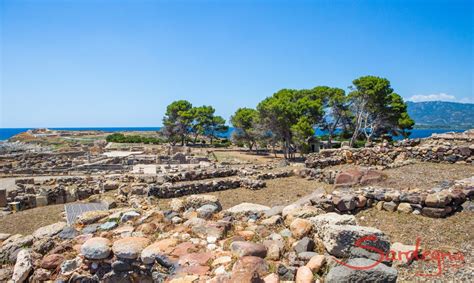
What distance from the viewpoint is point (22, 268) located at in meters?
4.77

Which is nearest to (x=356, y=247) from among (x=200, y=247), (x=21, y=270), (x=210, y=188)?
(x=200, y=247)

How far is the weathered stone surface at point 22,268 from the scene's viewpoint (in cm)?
468

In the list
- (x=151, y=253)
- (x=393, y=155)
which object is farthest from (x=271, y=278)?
(x=393, y=155)

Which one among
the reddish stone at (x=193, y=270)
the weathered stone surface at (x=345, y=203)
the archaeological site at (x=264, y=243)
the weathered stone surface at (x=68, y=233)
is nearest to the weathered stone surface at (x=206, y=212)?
the archaeological site at (x=264, y=243)

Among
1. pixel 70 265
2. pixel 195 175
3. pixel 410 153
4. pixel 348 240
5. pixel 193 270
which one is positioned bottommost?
pixel 195 175

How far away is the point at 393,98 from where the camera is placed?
3722cm

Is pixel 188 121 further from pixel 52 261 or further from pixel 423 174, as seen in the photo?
pixel 52 261

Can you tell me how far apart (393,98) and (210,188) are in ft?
108

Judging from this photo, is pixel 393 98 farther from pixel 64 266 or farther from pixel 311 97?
pixel 64 266

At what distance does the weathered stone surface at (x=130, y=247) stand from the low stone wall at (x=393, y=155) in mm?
13981

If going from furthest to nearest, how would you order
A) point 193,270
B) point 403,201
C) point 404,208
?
point 403,201 → point 404,208 → point 193,270

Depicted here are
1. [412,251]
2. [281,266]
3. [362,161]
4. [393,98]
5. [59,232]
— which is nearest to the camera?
[281,266]

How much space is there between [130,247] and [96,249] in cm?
56

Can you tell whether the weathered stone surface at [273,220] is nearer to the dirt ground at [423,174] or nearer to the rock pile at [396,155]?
the dirt ground at [423,174]
